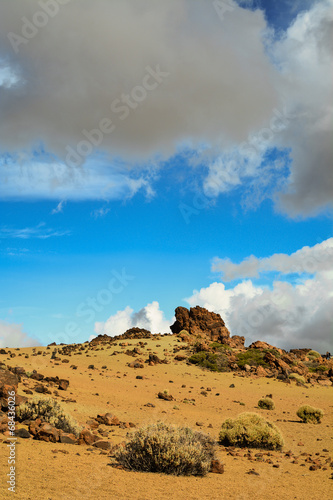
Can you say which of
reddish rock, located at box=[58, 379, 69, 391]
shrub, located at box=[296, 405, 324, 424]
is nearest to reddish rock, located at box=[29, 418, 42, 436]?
reddish rock, located at box=[58, 379, 69, 391]

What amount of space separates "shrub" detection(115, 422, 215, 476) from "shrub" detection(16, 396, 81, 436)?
156 inches

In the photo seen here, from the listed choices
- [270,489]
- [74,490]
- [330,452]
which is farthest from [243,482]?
[330,452]

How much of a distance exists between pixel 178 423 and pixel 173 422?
0.88 ft

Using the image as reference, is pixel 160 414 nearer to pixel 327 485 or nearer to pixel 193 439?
pixel 193 439

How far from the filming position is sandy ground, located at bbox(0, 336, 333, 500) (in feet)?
30.2

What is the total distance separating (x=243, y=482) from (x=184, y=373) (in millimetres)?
32954

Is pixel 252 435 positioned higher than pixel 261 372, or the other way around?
pixel 261 372

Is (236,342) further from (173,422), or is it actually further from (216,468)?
(216,468)

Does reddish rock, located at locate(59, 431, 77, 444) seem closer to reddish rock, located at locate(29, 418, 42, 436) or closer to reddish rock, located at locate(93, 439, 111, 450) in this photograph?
reddish rock, located at locate(93, 439, 111, 450)

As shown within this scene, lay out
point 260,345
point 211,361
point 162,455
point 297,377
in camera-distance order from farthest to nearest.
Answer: point 260,345, point 211,361, point 297,377, point 162,455

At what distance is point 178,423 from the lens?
20.4 m

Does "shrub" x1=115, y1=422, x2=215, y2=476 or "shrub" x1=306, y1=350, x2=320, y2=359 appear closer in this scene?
"shrub" x1=115, y1=422, x2=215, y2=476

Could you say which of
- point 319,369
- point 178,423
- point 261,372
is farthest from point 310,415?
point 319,369

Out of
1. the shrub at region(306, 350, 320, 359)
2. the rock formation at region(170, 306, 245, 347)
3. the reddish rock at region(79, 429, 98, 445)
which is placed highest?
the rock formation at region(170, 306, 245, 347)
